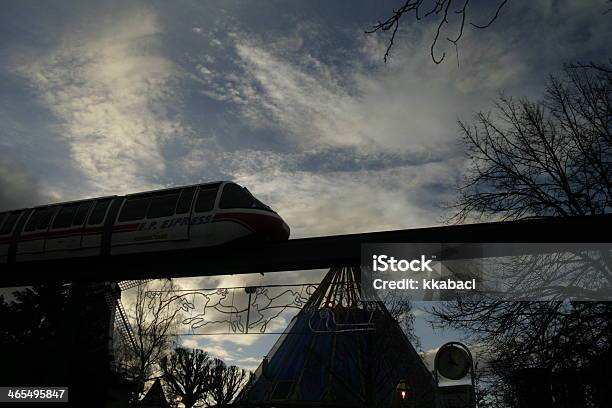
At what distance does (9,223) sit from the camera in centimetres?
1980

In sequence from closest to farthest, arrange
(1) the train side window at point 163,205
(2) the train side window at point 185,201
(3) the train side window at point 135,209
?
(2) the train side window at point 185,201, (1) the train side window at point 163,205, (3) the train side window at point 135,209

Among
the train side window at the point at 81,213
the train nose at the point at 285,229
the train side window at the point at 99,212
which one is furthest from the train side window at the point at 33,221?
the train nose at the point at 285,229

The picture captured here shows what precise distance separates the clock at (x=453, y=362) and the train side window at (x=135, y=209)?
10729mm

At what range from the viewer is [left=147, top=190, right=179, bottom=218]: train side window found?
15.7 m

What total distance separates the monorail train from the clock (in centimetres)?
694

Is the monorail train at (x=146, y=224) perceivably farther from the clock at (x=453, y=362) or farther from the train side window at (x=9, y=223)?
the clock at (x=453, y=362)

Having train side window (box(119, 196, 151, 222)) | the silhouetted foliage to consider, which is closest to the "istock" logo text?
train side window (box(119, 196, 151, 222))

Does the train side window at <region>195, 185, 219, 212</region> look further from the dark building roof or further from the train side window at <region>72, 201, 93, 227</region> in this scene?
the dark building roof

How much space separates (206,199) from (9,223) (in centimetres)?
1001

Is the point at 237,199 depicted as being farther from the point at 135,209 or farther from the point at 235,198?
the point at 135,209

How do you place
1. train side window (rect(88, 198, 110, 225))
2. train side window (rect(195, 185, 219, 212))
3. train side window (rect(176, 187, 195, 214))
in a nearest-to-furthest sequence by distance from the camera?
train side window (rect(195, 185, 219, 212)) < train side window (rect(176, 187, 195, 214)) < train side window (rect(88, 198, 110, 225))

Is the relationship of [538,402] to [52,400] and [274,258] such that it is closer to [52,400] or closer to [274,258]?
[274,258]

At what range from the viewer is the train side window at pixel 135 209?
16141mm

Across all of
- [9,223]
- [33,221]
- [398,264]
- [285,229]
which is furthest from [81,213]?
[398,264]
